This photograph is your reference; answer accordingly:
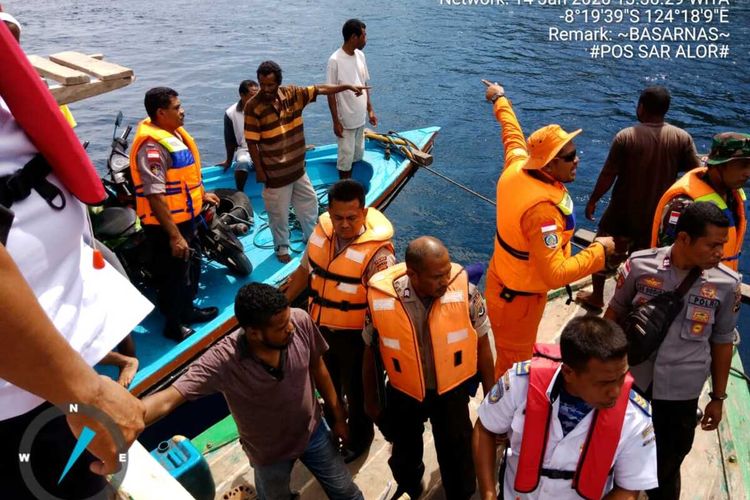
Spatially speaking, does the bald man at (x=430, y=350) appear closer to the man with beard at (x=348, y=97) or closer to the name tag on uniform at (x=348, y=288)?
the name tag on uniform at (x=348, y=288)

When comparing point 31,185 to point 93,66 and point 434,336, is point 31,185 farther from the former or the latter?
point 434,336

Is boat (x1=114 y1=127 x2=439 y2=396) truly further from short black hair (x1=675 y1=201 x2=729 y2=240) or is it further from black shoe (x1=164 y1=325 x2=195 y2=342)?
short black hair (x1=675 y1=201 x2=729 y2=240)

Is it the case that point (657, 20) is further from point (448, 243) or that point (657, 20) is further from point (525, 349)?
point (525, 349)

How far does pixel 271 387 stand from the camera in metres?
2.67

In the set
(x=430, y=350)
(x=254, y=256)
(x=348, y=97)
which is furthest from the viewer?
(x=348, y=97)

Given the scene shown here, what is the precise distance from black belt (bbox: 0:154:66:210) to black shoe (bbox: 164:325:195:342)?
3.89 m

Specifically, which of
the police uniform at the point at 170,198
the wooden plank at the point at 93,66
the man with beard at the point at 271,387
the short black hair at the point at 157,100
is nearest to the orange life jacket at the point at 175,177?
the police uniform at the point at 170,198

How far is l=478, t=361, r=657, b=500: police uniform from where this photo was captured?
7.04 ft

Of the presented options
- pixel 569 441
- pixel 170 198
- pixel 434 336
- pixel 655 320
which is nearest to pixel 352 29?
pixel 170 198

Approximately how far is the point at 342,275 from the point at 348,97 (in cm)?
404

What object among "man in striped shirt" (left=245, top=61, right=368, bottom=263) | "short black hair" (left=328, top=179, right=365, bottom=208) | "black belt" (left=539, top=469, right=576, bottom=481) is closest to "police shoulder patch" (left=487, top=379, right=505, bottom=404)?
"black belt" (left=539, top=469, right=576, bottom=481)

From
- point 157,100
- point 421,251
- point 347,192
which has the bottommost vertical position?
point 421,251

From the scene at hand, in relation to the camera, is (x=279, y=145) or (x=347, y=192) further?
(x=279, y=145)

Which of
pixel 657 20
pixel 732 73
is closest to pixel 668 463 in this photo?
pixel 732 73
